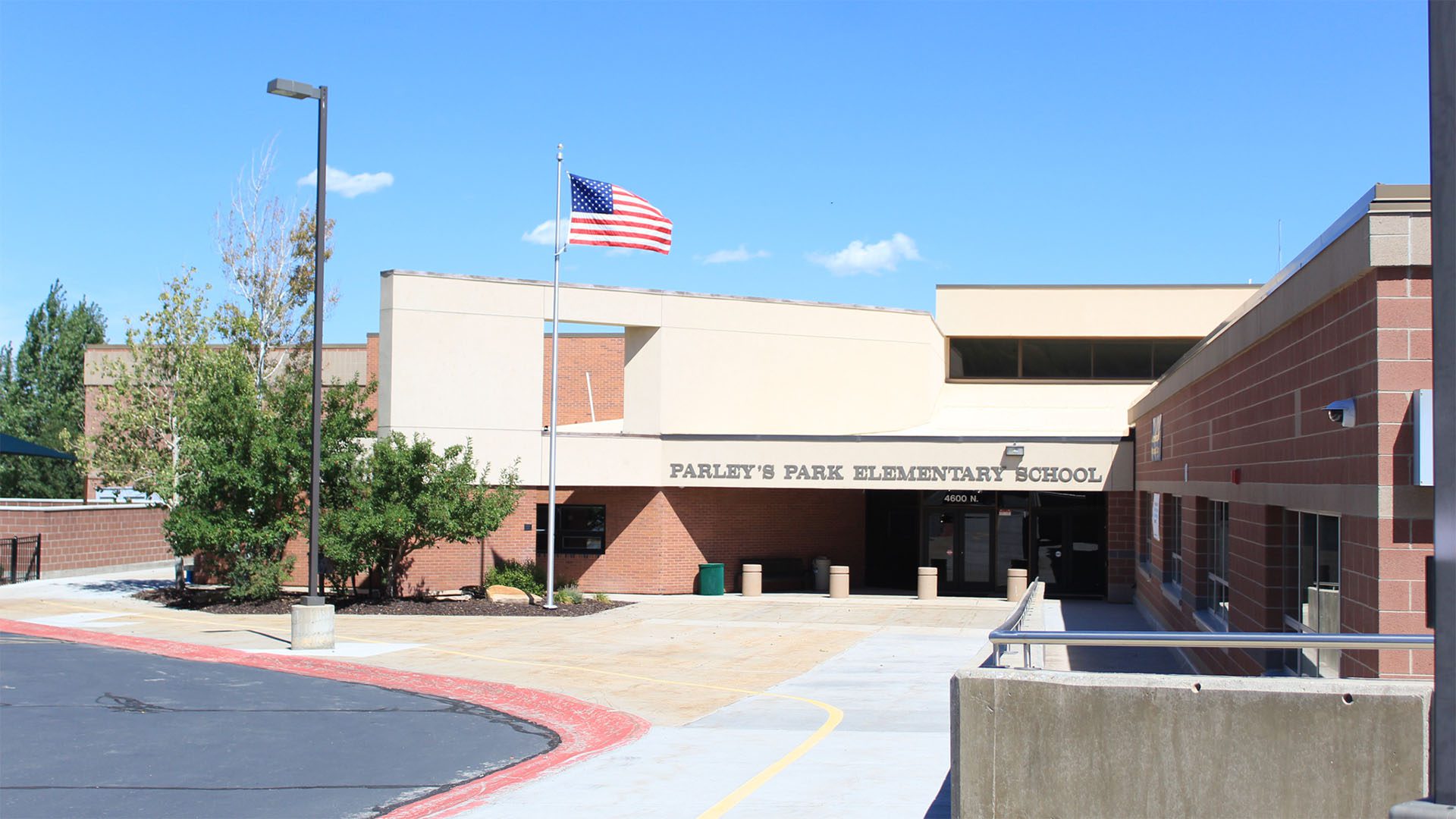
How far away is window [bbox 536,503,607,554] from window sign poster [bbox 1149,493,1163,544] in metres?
14.4

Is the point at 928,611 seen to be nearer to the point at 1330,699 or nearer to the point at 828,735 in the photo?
the point at 828,735

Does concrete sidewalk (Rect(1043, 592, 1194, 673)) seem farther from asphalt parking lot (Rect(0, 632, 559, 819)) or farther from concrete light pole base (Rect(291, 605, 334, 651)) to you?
concrete light pole base (Rect(291, 605, 334, 651))

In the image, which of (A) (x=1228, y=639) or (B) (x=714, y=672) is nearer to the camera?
(A) (x=1228, y=639)

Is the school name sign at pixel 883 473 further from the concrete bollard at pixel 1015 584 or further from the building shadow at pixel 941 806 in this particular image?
the building shadow at pixel 941 806

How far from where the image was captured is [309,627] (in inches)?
798

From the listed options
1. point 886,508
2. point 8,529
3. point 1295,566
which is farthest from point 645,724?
point 8,529

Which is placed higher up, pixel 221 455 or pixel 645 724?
pixel 221 455

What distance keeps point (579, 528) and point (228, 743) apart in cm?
2066

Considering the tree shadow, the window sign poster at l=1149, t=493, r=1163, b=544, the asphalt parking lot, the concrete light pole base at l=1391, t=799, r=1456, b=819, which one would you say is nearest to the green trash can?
the window sign poster at l=1149, t=493, r=1163, b=544

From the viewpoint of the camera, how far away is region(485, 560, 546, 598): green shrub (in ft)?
98.8

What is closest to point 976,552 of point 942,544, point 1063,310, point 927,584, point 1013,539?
point 942,544

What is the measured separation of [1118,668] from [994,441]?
13489 millimetres

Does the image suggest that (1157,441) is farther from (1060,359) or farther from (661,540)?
(1060,359)

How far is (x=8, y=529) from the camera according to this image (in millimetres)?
32344
